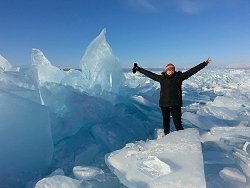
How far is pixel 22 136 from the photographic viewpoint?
2.85 metres

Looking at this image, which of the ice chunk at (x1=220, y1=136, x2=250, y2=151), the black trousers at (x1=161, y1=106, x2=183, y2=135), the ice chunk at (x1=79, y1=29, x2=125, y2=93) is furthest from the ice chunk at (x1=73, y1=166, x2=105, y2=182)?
the ice chunk at (x1=79, y1=29, x2=125, y2=93)

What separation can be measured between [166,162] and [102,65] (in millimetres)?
4232

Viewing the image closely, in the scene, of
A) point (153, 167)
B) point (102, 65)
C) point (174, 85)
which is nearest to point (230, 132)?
point (174, 85)

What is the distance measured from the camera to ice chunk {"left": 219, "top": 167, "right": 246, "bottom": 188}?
2.25m

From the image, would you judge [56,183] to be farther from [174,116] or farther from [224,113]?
[224,113]

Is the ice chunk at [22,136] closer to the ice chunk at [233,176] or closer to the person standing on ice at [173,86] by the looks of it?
the person standing on ice at [173,86]

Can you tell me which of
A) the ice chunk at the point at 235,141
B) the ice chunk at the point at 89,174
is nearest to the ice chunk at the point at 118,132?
A: the ice chunk at the point at 89,174

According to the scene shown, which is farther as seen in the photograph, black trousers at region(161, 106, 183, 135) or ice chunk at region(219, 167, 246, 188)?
black trousers at region(161, 106, 183, 135)

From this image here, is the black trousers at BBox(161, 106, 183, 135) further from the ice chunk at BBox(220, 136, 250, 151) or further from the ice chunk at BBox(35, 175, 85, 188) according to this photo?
the ice chunk at BBox(35, 175, 85, 188)

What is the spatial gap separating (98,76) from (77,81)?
1.20 meters

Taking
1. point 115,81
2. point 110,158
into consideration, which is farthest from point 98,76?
point 110,158

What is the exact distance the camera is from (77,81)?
23.2 feet

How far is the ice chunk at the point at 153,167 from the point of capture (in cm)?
204

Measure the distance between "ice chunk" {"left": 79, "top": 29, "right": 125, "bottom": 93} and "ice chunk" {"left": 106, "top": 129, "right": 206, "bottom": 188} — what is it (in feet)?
11.5
